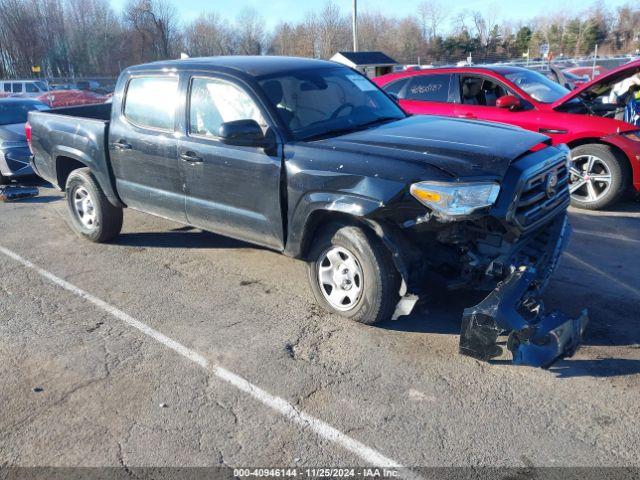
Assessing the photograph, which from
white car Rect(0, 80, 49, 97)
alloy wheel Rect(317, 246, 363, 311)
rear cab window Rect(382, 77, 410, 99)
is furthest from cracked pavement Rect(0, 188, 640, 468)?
white car Rect(0, 80, 49, 97)

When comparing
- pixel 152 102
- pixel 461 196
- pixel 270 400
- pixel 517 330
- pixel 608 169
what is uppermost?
pixel 152 102

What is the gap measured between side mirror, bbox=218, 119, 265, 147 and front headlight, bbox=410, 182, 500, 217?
1.45m

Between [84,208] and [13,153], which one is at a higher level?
[13,153]

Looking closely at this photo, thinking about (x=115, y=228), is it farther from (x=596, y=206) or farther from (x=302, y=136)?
(x=596, y=206)

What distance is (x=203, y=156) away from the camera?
4883mm

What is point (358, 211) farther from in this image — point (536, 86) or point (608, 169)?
point (536, 86)

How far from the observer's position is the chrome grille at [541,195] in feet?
12.2

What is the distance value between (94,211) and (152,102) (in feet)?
5.25

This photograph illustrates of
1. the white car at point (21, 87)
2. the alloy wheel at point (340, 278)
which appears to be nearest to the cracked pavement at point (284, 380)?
the alloy wheel at point (340, 278)

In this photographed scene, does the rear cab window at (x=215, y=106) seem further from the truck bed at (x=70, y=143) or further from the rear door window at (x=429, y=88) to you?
the rear door window at (x=429, y=88)

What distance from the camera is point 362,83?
5.43 metres

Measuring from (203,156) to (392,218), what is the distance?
1.88 m

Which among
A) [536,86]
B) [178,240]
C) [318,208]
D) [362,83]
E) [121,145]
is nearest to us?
[318,208]

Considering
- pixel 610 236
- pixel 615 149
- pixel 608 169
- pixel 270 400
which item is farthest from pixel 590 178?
pixel 270 400
